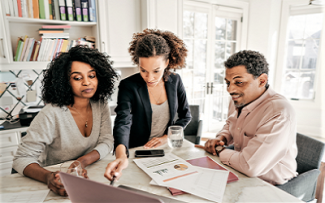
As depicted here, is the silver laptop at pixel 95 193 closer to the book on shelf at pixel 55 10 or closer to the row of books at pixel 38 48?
the row of books at pixel 38 48

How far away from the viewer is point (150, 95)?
153 cm

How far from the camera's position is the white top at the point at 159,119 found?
1.50 metres

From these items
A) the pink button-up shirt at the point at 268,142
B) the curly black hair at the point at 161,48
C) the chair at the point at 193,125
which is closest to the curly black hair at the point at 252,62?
the pink button-up shirt at the point at 268,142

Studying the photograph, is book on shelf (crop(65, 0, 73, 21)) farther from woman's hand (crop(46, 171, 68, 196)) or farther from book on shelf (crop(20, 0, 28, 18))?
A: woman's hand (crop(46, 171, 68, 196))

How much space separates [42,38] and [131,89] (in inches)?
62.0

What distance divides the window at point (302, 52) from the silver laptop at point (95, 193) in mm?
4361

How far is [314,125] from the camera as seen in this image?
151 inches

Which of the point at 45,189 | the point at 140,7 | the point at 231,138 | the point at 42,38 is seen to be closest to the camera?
the point at 45,189

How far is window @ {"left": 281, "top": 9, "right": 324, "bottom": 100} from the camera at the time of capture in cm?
371

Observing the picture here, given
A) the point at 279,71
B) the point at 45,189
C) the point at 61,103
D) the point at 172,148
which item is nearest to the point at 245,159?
the point at 172,148

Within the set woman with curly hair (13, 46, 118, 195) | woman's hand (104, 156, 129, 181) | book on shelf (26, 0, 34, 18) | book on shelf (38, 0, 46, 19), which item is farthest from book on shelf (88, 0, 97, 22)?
woman's hand (104, 156, 129, 181)

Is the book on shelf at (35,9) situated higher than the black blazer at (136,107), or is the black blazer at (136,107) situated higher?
the book on shelf at (35,9)

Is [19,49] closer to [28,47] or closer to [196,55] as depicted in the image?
[28,47]

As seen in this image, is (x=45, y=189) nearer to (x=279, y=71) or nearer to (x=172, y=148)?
(x=172, y=148)
